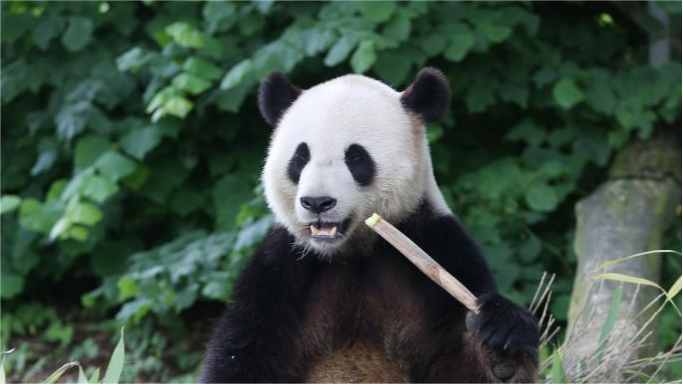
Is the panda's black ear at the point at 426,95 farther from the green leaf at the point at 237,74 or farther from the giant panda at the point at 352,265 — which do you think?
the green leaf at the point at 237,74

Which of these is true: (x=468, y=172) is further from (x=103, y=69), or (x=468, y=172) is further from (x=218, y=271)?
(x=103, y=69)

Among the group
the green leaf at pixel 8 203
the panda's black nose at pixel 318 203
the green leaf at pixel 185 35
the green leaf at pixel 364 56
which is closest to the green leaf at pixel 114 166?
the green leaf at pixel 8 203

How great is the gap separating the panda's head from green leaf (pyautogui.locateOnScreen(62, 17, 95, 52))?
2611 millimetres

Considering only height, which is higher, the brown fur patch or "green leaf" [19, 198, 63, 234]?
the brown fur patch

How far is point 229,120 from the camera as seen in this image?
6.45 metres

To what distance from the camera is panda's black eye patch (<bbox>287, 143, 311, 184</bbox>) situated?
3467 mm

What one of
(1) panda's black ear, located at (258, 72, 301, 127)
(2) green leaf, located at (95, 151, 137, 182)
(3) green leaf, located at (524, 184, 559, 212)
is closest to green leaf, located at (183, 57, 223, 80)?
(2) green leaf, located at (95, 151, 137, 182)

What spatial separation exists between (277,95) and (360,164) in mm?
466

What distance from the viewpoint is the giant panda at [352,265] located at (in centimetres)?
347

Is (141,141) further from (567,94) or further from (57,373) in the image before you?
(57,373)

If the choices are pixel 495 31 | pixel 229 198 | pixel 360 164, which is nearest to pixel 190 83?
pixel 229 198

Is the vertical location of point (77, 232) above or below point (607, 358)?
below

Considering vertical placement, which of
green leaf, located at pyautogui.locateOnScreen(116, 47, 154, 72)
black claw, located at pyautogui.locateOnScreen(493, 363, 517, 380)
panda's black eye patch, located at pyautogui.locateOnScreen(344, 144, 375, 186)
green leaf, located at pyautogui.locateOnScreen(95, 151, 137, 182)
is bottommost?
green leaf, located at pyautogui.locateOnScreen(95, 151, 137, 182)

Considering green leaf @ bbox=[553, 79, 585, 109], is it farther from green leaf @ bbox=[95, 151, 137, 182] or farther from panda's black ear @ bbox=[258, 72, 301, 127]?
panda's black ear @ bbox=[258, 72, 301, 127]
